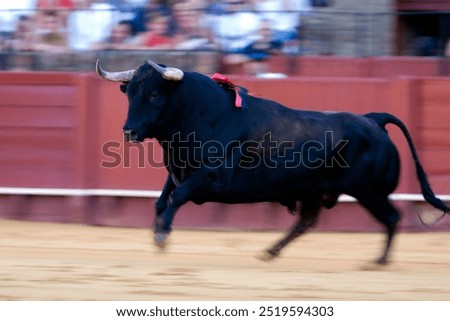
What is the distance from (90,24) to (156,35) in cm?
66

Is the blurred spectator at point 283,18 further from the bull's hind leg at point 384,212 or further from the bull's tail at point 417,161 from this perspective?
the bull's hind leg at point 384,212

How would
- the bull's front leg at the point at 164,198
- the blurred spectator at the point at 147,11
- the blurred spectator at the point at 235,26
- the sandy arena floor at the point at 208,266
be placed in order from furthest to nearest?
the blurred spectator at the point at 147,11 → the blurred spectator at the point at 235,26 → the bull's front leg at the point at 164,198 → the sandy arena floor at the point at 208,266

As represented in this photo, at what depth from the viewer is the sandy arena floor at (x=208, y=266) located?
260 inches

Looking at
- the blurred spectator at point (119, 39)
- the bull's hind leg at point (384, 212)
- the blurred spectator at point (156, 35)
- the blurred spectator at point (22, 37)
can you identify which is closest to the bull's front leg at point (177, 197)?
the bull's hind leg at point (384, 212)

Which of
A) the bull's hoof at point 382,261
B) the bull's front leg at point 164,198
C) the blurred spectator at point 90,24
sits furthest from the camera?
the blurred spectator at point 90,24

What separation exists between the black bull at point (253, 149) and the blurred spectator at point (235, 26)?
109 inches

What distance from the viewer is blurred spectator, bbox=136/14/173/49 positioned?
11.1m

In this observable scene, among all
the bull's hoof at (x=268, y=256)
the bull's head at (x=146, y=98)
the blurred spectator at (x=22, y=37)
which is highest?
the bull's head at (x=146, y=98)

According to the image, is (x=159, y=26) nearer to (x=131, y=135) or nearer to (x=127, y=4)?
(x=127, y=4)

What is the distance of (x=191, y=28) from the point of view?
36.3 ft

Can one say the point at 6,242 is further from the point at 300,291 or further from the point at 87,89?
the point at 300,291

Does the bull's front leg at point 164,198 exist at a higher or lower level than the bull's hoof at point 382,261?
higher

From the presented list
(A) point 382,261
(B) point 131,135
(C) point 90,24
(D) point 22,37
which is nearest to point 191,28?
(C) point 90,24

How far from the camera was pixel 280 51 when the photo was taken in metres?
10.9
